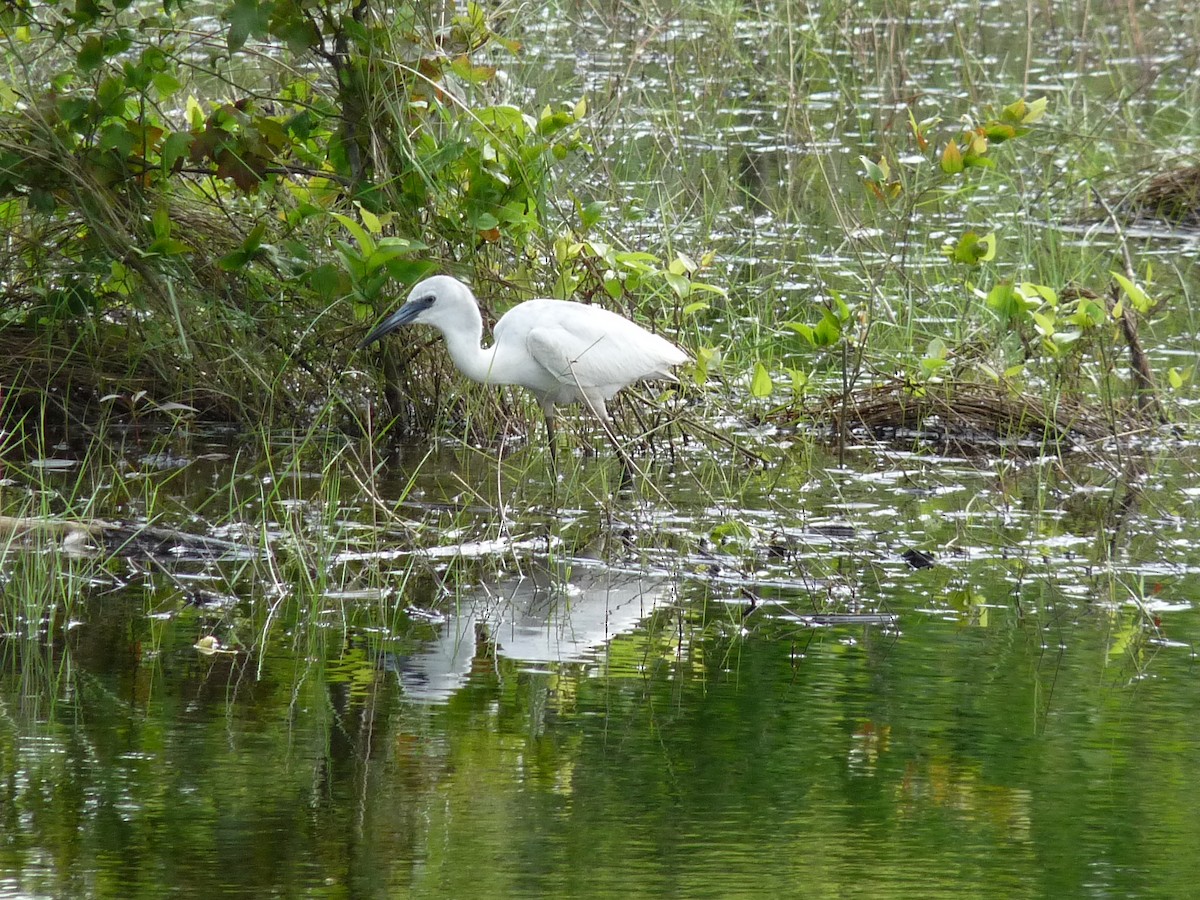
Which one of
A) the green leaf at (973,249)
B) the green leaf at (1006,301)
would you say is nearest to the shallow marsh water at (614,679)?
the green leaf at (1006,301)

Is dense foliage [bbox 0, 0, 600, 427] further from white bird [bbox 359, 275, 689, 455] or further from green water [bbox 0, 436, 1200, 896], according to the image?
green water [bbox 0, 436, 1200, 896]

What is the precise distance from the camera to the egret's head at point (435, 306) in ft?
21.2

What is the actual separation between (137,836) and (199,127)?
3720mm

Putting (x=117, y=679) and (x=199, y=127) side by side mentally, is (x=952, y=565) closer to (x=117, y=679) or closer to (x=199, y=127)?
(x=117, y=679)

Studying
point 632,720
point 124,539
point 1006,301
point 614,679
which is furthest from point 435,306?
point 632,720

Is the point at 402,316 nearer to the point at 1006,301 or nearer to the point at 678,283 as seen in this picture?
the point at 678,283

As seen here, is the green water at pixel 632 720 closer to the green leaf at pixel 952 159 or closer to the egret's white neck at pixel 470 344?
the egret's white neck at pixel 470 344

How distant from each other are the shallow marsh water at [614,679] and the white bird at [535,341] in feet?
1.28

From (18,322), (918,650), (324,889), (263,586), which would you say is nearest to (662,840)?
(324,889)

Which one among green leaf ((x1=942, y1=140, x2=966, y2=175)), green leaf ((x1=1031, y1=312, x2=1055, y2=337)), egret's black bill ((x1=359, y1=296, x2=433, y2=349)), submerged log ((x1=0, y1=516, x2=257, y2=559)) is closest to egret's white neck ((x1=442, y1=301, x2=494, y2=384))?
egret's black bill ((x1=359, y1=296, x2=433, y2=349))

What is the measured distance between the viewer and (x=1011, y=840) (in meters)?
3.75

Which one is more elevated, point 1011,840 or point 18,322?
point 18,322

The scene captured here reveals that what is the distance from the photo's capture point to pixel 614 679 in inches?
184

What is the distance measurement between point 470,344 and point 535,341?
10.2 inches
